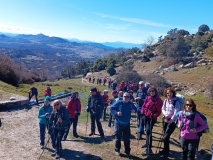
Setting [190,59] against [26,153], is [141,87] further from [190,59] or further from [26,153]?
[190,59]

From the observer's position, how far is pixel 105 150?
944cm

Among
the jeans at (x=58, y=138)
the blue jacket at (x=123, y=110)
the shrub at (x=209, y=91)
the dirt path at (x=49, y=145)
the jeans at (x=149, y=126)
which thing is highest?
the blue jacket at (x=123, y=110)

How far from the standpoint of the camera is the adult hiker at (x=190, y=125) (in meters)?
6.72

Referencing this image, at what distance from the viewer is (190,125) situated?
6.79 metres

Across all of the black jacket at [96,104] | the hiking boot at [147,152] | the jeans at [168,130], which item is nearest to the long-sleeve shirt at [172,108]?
the jeans at [168,130]

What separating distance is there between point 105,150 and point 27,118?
6117mm

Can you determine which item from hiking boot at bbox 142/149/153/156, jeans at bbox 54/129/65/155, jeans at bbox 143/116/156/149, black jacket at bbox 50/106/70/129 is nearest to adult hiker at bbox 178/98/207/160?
jeans at bbox 143/116/156/149

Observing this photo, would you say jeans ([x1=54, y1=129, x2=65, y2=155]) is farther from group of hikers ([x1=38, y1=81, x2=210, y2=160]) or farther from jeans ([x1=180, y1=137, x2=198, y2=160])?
jeans ([x1=180, y1=137, x2=198, y2=160])

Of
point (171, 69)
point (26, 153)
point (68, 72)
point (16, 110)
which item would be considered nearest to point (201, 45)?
point (171, 69)

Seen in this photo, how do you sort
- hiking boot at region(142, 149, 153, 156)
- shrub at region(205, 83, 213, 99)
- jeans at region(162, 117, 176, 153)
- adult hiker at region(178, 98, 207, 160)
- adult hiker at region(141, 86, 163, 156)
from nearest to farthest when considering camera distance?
adult hiker at region(178, 98, 207, 160), jeans at region(162, 117, 176, 153), adult hiker at region(141, 86, 163, 156), hiking boot at region(142, 149, 153, 156), shrub at region(205, 83, 213, 99)

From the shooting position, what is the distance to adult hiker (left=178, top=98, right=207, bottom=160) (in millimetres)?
6719

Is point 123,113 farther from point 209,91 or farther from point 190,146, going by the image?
point 209,91

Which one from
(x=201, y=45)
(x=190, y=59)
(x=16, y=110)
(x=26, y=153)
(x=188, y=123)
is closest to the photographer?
(x=188, y=123)

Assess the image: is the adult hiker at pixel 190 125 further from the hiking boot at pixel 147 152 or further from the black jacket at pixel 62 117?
the black jacket at pixel 62 117
